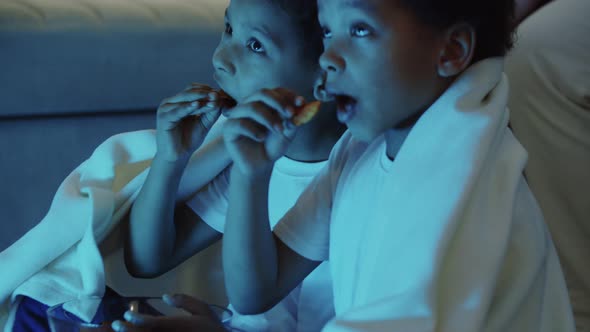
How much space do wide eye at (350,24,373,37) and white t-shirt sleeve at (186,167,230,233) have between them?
1.13ft

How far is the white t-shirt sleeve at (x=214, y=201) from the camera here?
961mm

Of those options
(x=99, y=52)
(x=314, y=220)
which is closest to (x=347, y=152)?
(x=314, y=220)

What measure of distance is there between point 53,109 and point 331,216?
32.4 inches

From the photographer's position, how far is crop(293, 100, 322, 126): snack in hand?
68cm

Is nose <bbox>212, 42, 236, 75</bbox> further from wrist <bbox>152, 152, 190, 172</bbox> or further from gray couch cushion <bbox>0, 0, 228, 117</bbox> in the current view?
gray couch cushion <bbox>0, 0, 228, 117</bbox>

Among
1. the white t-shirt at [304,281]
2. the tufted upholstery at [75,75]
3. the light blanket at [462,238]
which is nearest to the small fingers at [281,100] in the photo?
the light blanket at [462,238]

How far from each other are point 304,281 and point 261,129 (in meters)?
0.26

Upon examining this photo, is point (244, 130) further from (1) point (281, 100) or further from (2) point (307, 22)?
(2) point (307, 22)

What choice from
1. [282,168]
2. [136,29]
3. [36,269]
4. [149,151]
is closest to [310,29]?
[282,168]

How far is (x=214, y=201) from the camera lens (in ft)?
3.17

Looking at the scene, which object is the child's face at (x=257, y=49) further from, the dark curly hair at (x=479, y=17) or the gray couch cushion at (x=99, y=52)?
the gray couch cushion at (x=99, y=52)

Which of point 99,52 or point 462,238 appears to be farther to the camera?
point 99,52

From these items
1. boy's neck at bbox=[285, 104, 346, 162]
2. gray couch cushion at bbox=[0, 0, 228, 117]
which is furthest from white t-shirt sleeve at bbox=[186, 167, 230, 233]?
gray couch cushion at bbox=[0, 0, 228, 117]

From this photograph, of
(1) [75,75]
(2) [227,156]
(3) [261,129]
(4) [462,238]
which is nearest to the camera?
(4) [462,238]
